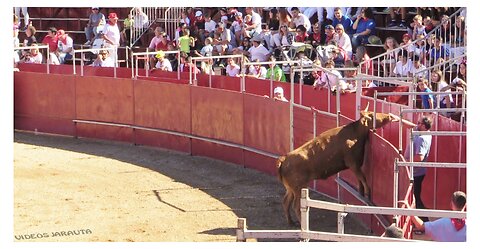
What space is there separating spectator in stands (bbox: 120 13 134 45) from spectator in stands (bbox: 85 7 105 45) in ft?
1.65

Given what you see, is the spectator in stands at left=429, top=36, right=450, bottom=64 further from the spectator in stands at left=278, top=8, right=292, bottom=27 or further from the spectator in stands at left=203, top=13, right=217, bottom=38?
the spectator in stands at left=203, top=13, right=217, bottom=38

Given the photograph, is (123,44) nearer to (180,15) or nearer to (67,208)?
(180,15)

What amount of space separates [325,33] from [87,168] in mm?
4876

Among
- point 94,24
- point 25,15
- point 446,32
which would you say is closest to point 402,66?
point 446,32

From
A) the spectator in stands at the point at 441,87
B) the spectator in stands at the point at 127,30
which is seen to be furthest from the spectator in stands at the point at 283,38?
the spectator in stands at the point at 127,30

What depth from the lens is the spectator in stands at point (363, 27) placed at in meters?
19.0

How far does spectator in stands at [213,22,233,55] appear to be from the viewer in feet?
67.3

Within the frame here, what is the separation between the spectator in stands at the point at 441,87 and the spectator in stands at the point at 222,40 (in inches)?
256

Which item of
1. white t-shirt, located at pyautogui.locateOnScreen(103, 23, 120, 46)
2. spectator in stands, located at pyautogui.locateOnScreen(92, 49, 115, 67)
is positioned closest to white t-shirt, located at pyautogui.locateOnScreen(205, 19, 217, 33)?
spectator in stands, located at pyautogui.locateOnScreen(92, 49, 115, 67)

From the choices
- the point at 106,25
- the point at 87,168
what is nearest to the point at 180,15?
the point at 106,25

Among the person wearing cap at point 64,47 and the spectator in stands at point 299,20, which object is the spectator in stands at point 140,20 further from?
the spectator in stands at point 299,20

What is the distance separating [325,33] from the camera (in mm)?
19422

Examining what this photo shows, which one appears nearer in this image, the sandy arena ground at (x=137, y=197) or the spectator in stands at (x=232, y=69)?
the sandy arena ground at (x=137, y=197)

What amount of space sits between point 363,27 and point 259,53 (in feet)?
6.22
